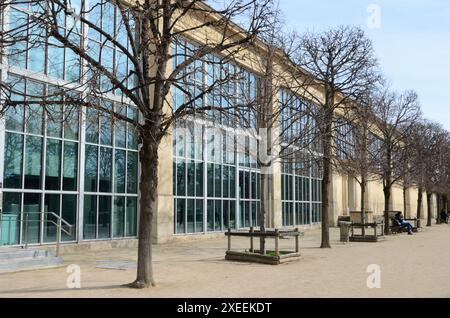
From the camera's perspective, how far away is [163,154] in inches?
890

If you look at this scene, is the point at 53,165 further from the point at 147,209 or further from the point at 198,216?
the point at 198,216

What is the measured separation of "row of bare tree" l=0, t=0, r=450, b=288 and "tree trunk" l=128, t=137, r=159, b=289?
20 millimetres

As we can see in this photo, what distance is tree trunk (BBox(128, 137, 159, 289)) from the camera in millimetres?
10148

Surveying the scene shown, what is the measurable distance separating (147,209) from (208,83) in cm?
1359

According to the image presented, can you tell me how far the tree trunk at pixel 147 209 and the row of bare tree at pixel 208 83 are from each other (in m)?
0.02

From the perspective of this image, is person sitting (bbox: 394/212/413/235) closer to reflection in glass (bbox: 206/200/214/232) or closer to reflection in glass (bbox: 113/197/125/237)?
reflection in glass (bbox: 206/200/214/232)

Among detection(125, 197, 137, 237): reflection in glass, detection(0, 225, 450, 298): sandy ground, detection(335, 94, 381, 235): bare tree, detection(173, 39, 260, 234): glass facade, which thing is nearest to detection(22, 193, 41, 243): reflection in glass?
detection(0, 225, 450, 298): sandy ground

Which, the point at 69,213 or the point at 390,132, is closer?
the point at 69,213

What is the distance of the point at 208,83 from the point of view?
76.3ft

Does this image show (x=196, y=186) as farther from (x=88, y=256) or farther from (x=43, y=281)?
(x=43, y=281)

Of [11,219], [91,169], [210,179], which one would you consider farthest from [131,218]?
[210,179]

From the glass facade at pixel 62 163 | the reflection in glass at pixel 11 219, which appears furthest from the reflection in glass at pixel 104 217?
the reflection in glass at pixel 11 219

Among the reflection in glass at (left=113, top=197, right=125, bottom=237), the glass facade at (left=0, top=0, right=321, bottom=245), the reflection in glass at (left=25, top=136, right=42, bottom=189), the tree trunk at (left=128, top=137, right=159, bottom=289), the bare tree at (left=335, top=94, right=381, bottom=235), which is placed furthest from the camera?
the bare tree at (left=335, top=94, right=381, bottom=235)
